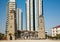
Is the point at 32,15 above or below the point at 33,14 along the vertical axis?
below

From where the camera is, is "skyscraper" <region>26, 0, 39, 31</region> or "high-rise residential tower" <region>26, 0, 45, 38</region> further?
"skyscraper" <region>26, 0, 39, 31</region>

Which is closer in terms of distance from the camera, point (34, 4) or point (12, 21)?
point (12, 21)

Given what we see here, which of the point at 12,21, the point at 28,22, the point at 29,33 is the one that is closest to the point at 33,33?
the point at 29,33

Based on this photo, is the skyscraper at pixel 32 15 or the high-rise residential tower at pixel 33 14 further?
the skyscraper at pixel 32 15

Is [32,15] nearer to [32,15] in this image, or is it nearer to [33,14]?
[32,15]

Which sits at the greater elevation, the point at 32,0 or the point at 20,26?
the point at 32,0

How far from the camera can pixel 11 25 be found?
15141 mm

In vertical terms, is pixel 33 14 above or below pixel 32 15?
above

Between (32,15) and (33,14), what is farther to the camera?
(33,14)

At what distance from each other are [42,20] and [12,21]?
Answer: 255 cm

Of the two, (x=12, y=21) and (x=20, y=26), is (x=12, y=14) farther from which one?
(x=20, y=26)

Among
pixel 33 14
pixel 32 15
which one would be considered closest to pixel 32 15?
pixel 32 15

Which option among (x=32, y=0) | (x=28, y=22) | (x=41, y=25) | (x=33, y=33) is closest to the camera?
(x=41, y=25)

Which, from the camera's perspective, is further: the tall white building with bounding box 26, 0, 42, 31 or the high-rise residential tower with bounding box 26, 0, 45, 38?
the tall white building with bounding box 26, 0, 42, 31
